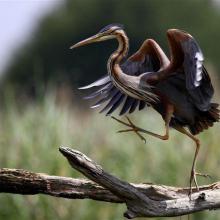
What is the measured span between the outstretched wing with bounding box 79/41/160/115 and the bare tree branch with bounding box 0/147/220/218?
2.46ft

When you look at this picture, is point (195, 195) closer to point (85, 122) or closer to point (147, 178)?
point (147, 178)

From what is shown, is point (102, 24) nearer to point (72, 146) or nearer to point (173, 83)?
point (72, 146)

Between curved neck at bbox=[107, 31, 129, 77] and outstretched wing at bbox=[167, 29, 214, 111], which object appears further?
curved neck at bbox=[107, 31, 129, 77]

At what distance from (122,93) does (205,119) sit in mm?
561

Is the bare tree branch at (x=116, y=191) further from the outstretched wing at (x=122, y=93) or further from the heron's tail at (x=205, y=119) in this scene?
the outstretched wing at (x=122, y=93)

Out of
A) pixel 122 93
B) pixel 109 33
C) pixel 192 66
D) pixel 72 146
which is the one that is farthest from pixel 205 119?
pixel 72 146

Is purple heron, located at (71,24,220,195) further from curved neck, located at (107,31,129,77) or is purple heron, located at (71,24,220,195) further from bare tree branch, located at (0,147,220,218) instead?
bare tree branch, located at (0,147,220,218)

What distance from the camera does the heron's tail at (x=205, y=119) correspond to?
5.21 m

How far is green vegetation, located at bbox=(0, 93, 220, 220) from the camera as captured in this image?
7281mm

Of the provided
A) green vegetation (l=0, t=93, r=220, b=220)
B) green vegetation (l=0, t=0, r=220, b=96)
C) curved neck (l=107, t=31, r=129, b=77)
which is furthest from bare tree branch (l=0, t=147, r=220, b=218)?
green vegetation (l=0, t=0, r=220, b=96)

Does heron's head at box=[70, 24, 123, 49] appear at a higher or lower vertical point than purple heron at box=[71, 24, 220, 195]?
higher

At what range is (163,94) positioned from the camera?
16.9 ft

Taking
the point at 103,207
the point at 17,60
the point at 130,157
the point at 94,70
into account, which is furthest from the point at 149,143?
the point at 17,60

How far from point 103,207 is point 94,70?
3007 centimetres
